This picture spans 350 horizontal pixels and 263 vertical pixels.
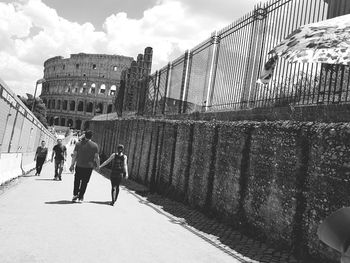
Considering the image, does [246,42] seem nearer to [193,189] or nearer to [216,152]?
[216,152]

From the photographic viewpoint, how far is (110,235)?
23.3 ft

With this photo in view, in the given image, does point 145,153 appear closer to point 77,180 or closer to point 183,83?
point 183,83

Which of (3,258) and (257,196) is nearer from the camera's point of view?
(3,258)

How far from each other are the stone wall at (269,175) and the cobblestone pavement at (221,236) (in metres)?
0.21

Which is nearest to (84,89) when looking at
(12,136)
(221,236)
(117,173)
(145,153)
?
(145,153)

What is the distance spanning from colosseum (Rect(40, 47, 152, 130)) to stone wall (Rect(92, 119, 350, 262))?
307 feet

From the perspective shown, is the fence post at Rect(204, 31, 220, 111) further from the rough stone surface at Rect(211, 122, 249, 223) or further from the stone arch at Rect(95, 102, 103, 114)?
the stone arch at Rect(95, 102, 103, 114)

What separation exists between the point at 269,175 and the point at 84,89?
344 feet

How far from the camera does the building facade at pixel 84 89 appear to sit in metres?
106

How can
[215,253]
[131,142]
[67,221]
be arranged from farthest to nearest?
[131,142] → [67,221] → [215,253]

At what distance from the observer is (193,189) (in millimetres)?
11648

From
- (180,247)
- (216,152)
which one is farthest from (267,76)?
(216,152)

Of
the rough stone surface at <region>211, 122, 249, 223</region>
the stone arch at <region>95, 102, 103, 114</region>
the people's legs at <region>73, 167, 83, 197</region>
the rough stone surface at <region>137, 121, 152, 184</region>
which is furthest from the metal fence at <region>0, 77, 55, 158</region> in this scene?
the stone arch at <region>95, 102, 103, 114</region>

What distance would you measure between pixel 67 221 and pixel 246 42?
19.5ft
